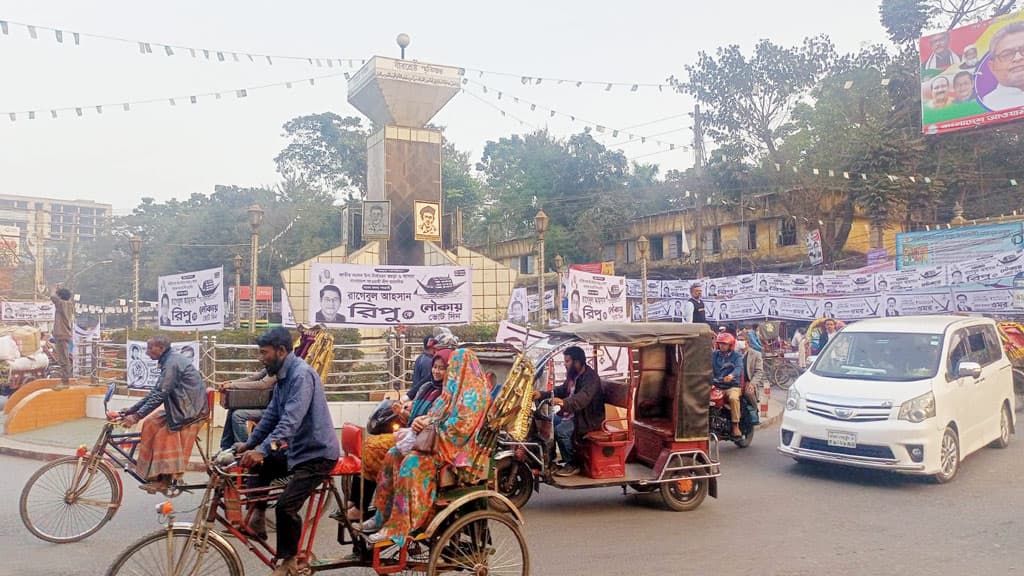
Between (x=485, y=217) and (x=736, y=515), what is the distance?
4339 centimetres

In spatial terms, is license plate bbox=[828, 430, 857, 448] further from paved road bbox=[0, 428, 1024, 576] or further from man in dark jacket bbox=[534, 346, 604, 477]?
man in dark jacket bbox=[534, 346, 604, 477]

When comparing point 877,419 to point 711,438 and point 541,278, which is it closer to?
point 711,438

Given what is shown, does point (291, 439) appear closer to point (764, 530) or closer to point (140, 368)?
point (764, 530)

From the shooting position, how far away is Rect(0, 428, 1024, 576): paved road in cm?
562

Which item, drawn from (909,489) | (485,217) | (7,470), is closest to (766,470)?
(909,489)

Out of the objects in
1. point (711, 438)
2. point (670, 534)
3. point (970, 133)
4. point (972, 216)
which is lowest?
point (670, 534)

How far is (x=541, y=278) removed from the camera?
1422cm

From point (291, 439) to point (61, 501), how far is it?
315 centimetres

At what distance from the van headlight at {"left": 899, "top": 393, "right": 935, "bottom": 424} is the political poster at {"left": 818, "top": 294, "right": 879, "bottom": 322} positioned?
1330 cm

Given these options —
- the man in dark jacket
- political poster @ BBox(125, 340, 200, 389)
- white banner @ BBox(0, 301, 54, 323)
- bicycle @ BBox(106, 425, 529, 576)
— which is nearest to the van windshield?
the man in dark jacket

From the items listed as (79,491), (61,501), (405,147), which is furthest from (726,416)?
(405,147)

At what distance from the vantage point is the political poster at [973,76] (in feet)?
84.5

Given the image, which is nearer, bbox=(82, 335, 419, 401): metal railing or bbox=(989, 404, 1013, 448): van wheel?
bbox=(989, 404, 1013, 448): van wheel

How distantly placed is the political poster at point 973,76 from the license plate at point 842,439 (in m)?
23.5
